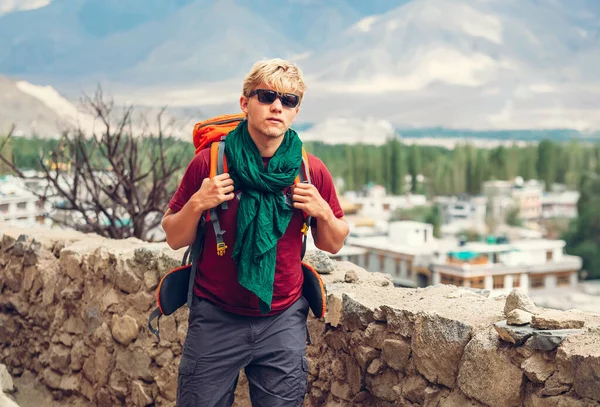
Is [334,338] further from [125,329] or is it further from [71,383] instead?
[71,383]

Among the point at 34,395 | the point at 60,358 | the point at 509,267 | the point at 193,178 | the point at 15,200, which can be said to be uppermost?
the point at 193,178

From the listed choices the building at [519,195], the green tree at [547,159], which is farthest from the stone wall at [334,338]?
the green tree at [547,159]

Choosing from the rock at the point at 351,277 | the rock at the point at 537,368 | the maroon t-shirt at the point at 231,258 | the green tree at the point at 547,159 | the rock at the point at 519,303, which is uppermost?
the maroon t-shirt at the point at 231,258

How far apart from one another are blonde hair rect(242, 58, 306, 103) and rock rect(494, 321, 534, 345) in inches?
35.6

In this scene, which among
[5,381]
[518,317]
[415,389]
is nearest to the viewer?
[518,317]

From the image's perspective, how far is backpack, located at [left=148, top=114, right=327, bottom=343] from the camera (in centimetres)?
254

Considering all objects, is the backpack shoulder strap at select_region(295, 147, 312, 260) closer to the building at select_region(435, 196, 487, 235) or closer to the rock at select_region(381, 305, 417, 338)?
the rock at select_region(381, 305, 417, 338)

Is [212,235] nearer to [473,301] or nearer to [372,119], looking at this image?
[473,301]

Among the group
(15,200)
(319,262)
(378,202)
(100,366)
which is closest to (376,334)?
(319,262)

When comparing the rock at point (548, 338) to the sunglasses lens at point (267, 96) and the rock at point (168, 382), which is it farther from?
the rock at point (168, 382)

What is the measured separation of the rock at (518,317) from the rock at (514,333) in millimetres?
15

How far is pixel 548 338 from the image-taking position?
258 cm

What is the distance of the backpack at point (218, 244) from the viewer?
2.54 metres

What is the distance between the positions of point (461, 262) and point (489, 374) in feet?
155
